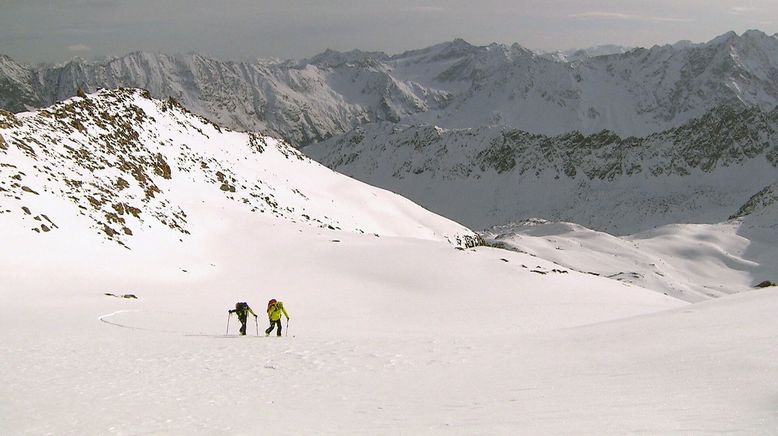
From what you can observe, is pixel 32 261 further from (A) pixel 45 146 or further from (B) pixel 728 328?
(B) pixel 728 328

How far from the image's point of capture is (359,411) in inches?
404

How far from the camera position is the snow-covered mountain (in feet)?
115

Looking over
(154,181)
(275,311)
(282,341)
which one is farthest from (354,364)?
(154,181)

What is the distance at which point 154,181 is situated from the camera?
49.7m

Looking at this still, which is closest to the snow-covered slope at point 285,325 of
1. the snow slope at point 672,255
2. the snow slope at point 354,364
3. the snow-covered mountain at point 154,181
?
the snow slope at point 354,364

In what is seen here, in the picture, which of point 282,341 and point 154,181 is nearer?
point 282,341

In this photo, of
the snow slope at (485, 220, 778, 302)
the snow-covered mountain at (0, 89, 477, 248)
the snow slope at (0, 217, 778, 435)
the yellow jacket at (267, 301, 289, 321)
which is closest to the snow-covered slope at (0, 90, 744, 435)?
the snow slope at (0, 217, 778, 435)

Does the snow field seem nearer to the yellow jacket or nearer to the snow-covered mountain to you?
the yellow jacket

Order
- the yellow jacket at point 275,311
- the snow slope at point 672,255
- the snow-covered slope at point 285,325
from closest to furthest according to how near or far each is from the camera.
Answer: the snow-covered slope at point 285,325 < the yellow jacket at point 275,311 < the snow slope at point 672,255

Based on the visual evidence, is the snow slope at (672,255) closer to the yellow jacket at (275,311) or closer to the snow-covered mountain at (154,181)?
the snow-covered mountain at (154,181)

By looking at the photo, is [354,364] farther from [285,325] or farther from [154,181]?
[154,181]

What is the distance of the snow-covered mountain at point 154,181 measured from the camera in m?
35.0

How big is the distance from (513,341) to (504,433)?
32.7 ft

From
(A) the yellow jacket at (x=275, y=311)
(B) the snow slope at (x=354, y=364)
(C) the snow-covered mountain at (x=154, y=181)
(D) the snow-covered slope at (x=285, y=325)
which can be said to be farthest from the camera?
(C) the snow-covered mountain at (x=154, y=181)
